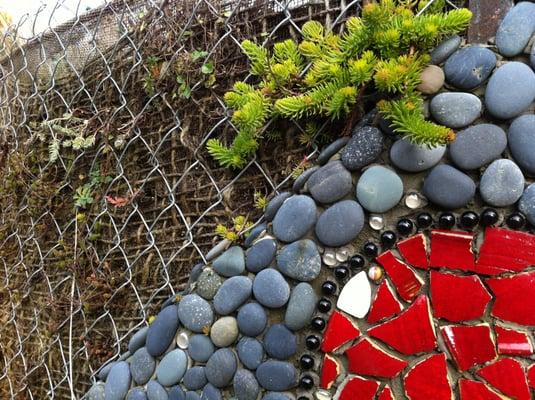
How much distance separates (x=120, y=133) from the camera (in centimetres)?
150

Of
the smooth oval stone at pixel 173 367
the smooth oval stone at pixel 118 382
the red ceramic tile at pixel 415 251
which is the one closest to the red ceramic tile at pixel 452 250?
the red ceramic tile at pixel 415 251

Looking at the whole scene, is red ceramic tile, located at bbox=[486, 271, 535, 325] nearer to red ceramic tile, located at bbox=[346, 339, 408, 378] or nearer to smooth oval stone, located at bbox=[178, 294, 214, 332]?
red ceramic tile, located at bbox=[346, 339, 408, 378]

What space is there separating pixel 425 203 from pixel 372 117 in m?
0.21

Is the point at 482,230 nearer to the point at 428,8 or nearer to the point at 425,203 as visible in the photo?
the point at 425,203

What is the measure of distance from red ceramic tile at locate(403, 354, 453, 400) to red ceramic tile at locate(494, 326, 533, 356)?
0.11 metres

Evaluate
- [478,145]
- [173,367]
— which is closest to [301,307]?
[173,367]

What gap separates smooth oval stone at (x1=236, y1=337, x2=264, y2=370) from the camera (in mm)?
1082

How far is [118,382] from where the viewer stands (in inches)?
50.7

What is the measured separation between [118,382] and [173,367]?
0.70 feet

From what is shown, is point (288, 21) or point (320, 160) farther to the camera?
point (288, 21)

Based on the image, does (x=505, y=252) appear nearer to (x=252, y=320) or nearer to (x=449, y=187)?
(x=449, y=187)

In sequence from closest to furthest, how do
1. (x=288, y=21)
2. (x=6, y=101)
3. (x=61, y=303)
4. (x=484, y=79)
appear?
(x=484, y=79)
(x=288, y=21)
(x=61, y=303)
(x=6, y=101)

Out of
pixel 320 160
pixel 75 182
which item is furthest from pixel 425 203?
pixel 75 182

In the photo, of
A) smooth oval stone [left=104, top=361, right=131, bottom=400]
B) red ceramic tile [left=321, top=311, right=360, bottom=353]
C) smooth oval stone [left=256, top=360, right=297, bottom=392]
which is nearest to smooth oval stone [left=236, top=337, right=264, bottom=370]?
smooth oval stone [left=256, top=360, right=297, bottom=392]
